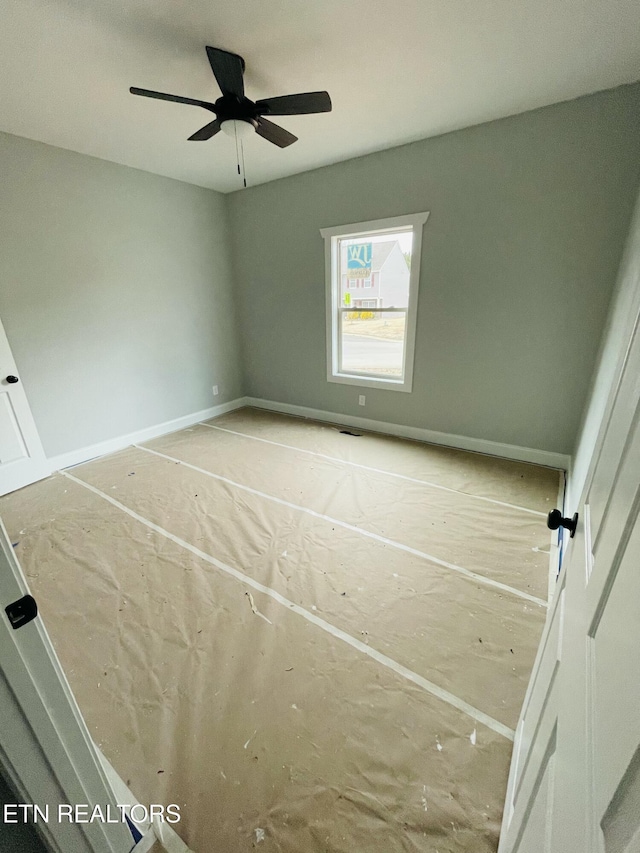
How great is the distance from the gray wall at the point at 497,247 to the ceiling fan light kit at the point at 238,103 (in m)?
0.86

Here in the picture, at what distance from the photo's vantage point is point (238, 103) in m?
1.90

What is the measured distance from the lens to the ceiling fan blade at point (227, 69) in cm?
157

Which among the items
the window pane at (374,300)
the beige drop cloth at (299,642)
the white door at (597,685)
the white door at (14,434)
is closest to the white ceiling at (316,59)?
the window pane at (374,300)

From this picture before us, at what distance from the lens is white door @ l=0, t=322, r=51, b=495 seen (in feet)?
8.89

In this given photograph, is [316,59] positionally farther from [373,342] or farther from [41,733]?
[41,733]

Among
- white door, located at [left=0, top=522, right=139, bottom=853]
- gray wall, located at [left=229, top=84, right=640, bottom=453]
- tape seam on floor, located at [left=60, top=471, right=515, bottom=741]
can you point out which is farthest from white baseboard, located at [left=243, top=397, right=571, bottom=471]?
white door, located at [left=0, top=522, right=139, bottom=853]

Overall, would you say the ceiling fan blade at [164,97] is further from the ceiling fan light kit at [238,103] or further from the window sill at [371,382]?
the window sill at [371,382]

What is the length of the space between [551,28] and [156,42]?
199cm

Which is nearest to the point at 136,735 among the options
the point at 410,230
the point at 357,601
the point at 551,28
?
the point at 357,601

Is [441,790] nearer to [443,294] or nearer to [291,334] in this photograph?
[443,294]

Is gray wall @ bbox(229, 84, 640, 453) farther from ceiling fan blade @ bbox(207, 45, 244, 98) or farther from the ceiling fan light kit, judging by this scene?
ceiling fan blade @ bbox(207, 45, 244, 98)

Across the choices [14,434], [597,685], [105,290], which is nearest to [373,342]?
[105,290]

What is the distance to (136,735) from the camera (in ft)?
4.11

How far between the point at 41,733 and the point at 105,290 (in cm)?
356
